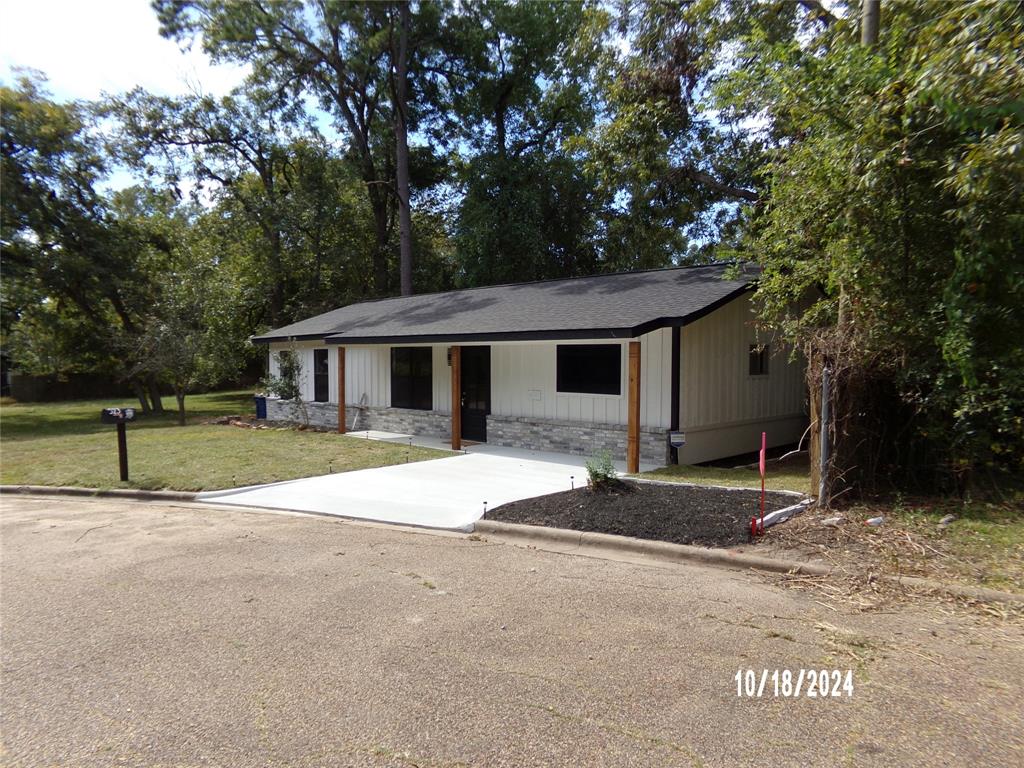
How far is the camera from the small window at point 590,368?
1183 cm

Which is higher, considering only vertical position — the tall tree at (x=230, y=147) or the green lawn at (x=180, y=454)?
the tall tree at (x=230, y=147)

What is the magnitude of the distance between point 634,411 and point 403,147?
23219mm

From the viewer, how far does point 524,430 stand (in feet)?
43.9

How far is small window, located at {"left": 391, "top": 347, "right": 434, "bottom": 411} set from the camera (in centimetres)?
1577

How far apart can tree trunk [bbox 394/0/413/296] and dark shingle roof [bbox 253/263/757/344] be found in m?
8.81

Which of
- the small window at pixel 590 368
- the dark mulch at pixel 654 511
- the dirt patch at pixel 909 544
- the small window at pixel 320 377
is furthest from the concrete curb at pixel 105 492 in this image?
the small window at pixel 320 377

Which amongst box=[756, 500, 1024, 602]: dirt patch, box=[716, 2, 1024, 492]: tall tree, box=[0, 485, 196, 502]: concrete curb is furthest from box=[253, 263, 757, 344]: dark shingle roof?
box=[0, 485, 196, 502]: concrete curb

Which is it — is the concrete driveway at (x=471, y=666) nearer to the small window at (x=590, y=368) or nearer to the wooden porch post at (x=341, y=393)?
the small window at (x=590, y=368)

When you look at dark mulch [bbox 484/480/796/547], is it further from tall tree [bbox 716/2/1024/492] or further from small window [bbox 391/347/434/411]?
small window [bbox 391/347/434/411]

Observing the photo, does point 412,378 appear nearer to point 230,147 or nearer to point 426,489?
Result: point 426,489

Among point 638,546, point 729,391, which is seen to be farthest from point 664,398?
point 638,546

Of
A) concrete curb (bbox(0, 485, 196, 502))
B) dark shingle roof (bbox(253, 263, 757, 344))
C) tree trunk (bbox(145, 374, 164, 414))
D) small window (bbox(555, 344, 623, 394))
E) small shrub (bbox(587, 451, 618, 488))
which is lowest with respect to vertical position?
concrete curb (bbox(0, 485, 196, 502))

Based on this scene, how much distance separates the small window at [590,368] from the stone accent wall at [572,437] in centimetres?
71

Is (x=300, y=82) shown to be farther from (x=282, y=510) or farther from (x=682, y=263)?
(x=282, y=510)
